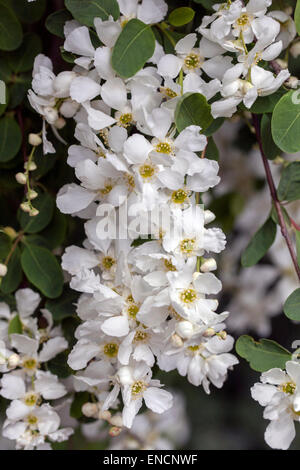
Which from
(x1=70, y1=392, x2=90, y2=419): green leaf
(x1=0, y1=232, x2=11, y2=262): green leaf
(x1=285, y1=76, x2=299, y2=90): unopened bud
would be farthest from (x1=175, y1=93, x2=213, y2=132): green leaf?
(x1=70, y1=392, x2=90, y2=419): green leaf

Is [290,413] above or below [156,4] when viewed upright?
below

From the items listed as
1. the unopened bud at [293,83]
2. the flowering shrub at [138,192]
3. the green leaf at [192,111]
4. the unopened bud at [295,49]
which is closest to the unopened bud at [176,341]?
the flowering shrub at [138,192]

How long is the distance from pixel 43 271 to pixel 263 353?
322 millimetres

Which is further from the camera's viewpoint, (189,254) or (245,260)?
(245,260)

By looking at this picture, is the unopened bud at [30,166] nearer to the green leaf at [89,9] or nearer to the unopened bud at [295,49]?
the green leaf at [89,9]

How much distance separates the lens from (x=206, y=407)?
1.76 meters

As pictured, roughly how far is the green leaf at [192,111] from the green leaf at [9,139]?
283mm

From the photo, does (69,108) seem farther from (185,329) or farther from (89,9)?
(185,329)

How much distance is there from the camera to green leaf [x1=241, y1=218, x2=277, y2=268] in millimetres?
857

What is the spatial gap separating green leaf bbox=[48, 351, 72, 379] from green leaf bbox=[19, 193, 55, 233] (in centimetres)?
18

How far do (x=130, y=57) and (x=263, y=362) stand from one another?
0.40m
